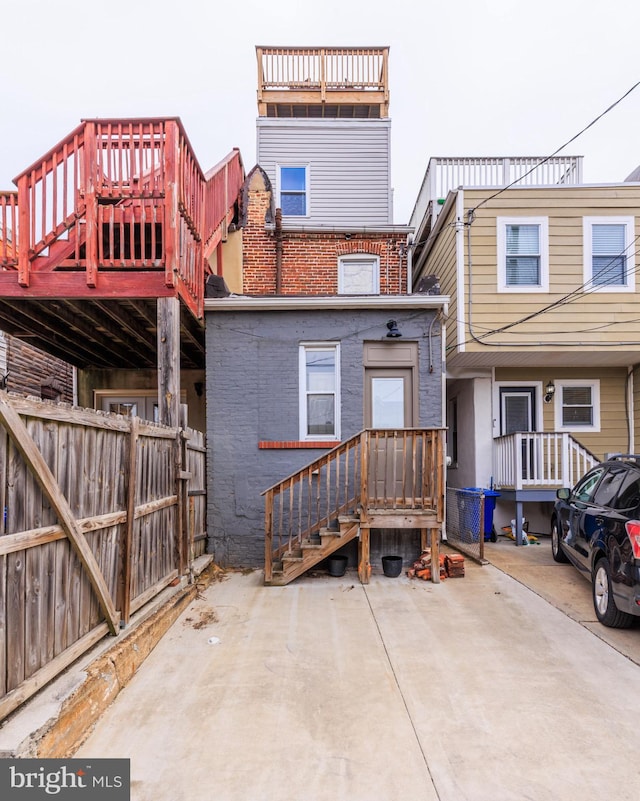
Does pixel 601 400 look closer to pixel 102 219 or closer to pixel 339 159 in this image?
pixel 339 159

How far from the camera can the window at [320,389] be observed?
295 inches

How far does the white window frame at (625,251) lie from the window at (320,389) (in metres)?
4.86

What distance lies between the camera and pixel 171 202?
215 inches

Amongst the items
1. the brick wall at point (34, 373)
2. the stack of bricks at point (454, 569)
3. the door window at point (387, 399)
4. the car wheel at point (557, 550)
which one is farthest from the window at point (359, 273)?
the brick wall at point (34, 373)

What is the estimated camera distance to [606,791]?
2.55 m

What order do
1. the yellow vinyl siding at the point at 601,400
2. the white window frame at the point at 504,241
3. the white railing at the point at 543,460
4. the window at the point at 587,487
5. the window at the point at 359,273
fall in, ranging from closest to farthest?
1. the window at the point at 587,487
2. the white railing at the point at 543,460
3. the white window frame at the point at 504,241
4. the yellow vinyl siding at the point at 601,400
5. the window at the point at 359,273

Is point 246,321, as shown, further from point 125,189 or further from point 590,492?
point 590,492

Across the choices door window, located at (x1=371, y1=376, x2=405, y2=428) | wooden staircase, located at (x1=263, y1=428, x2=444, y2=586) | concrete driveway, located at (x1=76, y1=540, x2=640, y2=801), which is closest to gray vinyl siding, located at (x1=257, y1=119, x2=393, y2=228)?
door window, located at (x1=371, y1=376, x2=405, y2=428)

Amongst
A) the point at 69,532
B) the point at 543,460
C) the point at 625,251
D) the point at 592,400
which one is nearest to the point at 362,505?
the point at 69,532

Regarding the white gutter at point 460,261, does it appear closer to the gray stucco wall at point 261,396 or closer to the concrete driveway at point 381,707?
the gray stucco wall at point 261,396

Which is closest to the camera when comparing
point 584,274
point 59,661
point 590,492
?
point 59,661

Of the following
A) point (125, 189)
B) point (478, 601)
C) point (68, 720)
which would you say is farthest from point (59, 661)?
point (125, 189)

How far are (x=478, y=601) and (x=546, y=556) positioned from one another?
109 inches

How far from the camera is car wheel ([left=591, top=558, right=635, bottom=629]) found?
4750 mm
